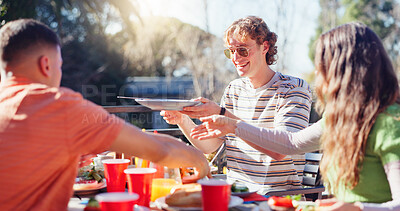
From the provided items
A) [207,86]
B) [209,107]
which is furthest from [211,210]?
[207,86]

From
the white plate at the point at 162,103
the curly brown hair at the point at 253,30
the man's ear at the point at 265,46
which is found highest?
the curly brown hair at the point at 253,30

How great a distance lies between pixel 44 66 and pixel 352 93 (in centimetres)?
117

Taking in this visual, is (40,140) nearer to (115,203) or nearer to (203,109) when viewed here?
(115,203)

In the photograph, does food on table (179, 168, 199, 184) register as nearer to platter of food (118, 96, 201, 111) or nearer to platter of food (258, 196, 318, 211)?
platter of food (118, 96, 201, 111)

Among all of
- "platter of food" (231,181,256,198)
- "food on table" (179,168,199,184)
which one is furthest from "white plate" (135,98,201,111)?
"platter of food" (231,181,256,198)

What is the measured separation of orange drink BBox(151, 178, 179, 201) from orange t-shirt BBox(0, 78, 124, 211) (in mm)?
561

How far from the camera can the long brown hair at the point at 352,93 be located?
141cm

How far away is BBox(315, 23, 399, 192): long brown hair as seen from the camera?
141 cm

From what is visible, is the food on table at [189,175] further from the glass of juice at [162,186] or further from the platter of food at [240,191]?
the platter of food at [240,191]

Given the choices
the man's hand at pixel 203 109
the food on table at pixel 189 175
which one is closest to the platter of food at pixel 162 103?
the man's hand at pixel 203 109

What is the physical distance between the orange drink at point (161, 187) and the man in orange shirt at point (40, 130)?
43 cm

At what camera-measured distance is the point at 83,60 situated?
17391 mm

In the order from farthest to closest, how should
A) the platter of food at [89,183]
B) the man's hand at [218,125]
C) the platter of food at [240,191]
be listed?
the man's hand at [218,125] → the platter of food at [89,183] → the platter of food at [240,191]

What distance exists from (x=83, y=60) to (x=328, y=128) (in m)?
17.1
